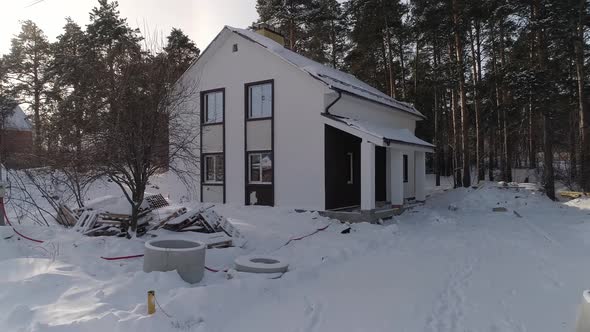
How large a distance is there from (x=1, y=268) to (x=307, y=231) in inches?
283

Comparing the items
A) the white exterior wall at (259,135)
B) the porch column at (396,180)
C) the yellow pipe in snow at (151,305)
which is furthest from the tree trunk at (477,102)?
the yellow pipe in snow at (151,305)

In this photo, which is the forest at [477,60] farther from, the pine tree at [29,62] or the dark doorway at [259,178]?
the pine tree at [29,62]

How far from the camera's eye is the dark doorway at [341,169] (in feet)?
45.8

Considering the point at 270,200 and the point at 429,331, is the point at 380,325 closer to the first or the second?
the point at 429,331

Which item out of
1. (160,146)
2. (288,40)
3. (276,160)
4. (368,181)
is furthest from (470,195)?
(288,40)

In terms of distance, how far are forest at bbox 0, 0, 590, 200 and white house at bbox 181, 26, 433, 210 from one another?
407cm

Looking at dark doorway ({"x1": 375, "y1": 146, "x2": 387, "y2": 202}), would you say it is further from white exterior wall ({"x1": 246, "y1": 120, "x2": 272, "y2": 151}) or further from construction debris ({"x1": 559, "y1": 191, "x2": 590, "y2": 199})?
construction debris ({"x1": 559, "y1": 191, "x2": 590, "y2": 199})

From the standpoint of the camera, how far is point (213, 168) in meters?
16.8

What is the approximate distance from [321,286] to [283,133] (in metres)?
9.33

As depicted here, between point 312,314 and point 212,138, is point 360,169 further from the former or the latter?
point 312,314

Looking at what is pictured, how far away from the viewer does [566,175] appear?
73.4ft

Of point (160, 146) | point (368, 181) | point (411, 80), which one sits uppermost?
point (411, 80)

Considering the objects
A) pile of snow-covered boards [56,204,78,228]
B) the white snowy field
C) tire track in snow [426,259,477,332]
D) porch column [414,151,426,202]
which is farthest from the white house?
tire track in snow [426,259,477,332]

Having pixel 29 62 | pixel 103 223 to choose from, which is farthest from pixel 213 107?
pixel 29 62
